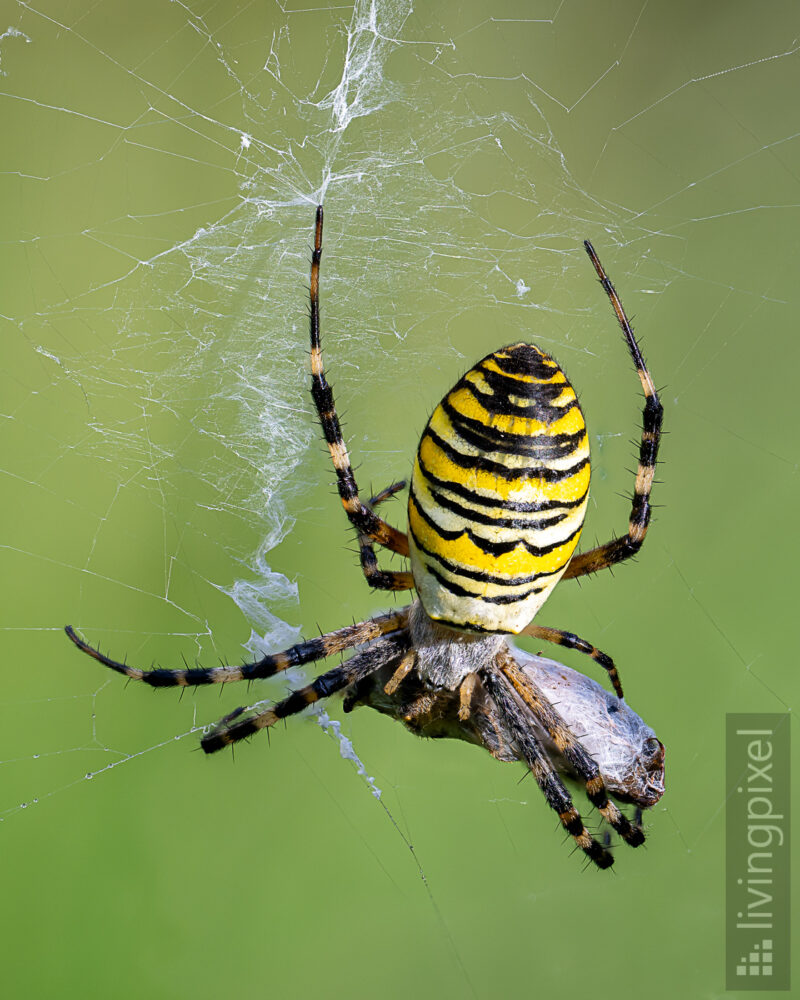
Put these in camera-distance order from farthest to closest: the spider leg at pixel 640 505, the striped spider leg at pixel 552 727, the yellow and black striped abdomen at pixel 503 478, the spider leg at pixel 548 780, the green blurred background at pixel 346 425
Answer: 1. the green blurred background at pixel 346 425
2. the spider leg at pixel 548 780
3. the striped spider leg at pixel 552 727
4. the spider leg at pixel 640 505
5. the yellow and black striped abdomen at pixel 503 478

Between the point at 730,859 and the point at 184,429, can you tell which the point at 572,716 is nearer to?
the point at 730,859

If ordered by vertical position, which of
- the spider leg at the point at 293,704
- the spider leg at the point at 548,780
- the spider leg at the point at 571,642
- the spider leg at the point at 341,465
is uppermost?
the spider leg at the point at 341,465

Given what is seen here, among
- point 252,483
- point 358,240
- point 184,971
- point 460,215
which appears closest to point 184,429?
point 252,483

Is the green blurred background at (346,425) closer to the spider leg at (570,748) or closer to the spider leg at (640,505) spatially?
the spider leg at (570,748)

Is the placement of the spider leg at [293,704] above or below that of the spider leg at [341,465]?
below

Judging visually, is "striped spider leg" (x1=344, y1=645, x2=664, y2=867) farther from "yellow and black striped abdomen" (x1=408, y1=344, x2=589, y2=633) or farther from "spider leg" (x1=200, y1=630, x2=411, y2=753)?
"yellow and black striped abdomen" (x1=408, y1=344, x2=589, y2=633)

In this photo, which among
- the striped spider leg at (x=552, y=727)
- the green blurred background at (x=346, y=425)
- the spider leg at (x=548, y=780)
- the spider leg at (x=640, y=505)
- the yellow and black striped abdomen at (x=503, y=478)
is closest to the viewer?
the yellow and black striped abdomen at (x=503, y=478)

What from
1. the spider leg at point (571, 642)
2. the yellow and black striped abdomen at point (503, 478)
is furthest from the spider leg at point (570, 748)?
the yellow and black striped abdomen at point (503, 478)

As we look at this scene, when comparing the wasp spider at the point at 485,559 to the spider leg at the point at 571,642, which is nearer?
the wasp spider at the point at 485,559

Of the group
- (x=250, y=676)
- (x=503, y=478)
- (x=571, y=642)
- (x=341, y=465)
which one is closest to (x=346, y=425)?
(x=341, y=465)
